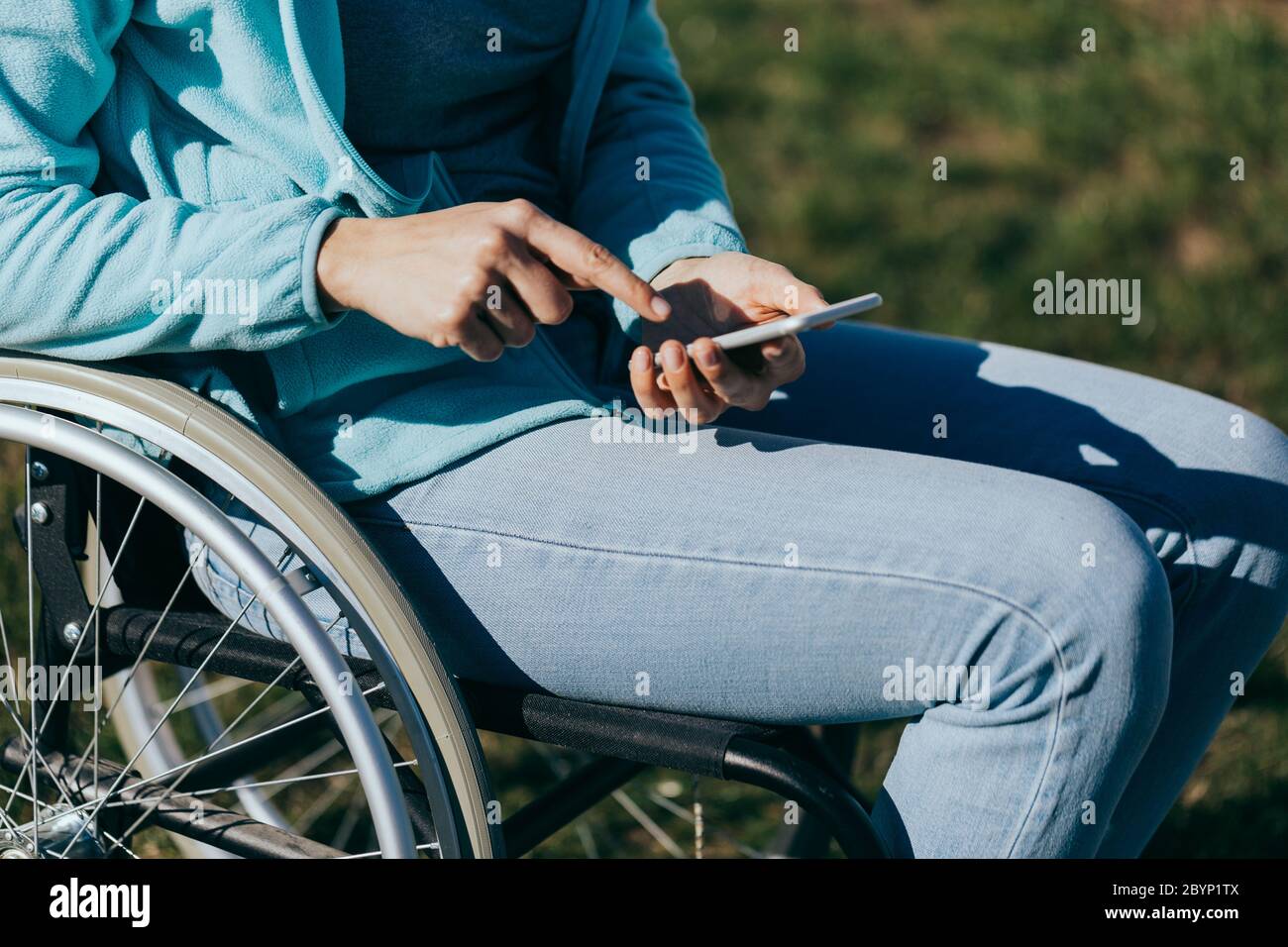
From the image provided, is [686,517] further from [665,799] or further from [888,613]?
[665,799]

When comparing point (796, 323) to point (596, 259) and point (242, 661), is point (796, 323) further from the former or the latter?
point (242, 661)

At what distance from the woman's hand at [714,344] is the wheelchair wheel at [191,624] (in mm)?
288

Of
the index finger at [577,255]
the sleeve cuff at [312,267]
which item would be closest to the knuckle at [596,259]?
the index finger at [577,255]

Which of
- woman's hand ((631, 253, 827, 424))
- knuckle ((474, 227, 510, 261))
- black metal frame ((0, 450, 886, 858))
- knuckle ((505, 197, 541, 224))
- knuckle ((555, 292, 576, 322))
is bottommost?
black metal frame ((0, 450, 886, 858))

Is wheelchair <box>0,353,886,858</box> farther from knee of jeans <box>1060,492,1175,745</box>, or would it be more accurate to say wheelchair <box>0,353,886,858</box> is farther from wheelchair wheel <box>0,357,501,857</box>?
knee of jeans <box>1060,492,1175,745</box>

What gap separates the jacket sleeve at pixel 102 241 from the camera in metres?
1.12

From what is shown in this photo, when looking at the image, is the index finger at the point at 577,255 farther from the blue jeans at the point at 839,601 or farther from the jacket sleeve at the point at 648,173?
the jacket sleeve at the point at 648,173

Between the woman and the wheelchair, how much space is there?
0.04 m

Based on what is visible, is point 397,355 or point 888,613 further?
point 397,355

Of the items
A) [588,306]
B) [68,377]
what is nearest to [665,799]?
[588,306]

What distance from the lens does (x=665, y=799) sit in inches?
87.4

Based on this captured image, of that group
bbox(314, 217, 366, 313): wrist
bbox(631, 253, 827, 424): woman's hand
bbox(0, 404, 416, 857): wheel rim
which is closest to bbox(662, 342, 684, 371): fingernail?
bbox(631, 253, 827, 424): woman's hand

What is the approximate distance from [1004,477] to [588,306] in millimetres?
513

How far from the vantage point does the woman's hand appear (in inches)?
46.3
